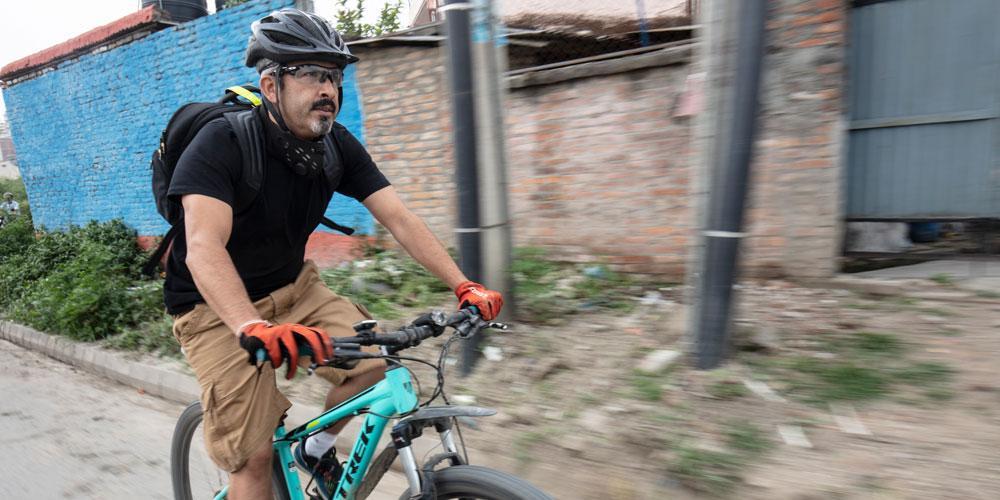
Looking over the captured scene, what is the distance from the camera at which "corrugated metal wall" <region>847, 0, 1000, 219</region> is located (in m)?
3.82

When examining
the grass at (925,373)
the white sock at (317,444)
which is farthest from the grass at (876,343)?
the white sock at (317,444)

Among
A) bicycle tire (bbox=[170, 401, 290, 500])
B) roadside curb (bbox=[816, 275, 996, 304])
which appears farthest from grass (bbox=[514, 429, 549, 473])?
roadside curb (bbox=[816, 275, 996, 304])

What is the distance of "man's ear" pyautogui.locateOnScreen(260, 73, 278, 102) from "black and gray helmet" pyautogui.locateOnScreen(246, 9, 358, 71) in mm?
39

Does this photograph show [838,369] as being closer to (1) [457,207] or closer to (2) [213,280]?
(1) [457,207]

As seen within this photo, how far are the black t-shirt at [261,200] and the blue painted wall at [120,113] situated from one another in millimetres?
4051

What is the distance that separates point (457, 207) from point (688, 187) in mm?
1821

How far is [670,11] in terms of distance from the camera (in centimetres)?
671

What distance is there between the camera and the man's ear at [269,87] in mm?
2057

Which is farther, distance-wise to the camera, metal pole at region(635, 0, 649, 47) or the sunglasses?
metal pole at region(635, 0, 649, 47)

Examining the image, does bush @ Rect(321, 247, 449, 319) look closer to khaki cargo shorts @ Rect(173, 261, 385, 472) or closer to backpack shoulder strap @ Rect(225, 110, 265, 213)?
khaki cargo shorts @ Rect(173, 261, 385, 472)

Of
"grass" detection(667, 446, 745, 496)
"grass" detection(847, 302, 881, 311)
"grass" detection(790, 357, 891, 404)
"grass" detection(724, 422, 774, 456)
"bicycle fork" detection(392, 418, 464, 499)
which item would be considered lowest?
"grass" detection(667, 446, 745, 496)

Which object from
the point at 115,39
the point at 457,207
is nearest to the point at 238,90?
the point at 457,207

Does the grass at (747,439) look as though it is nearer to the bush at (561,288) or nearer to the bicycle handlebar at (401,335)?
the bicycle handlebar at (401,335)

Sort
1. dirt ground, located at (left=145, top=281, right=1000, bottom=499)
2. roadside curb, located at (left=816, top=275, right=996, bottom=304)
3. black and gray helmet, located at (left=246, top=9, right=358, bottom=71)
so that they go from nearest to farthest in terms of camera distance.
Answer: black and gray helmet, located at (left=246, top=9, right=358, bottom=71), dirt ground, located at (left=145, top=281, right=1000, bottom=499), roadside curb, located at (left=816, top=275, right=996, bottom=304)
